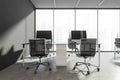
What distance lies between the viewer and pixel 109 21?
31.8 ft

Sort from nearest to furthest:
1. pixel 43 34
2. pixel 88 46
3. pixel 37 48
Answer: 1. pixel 88 46
2. pixel 37 48
3. pixel 43 34

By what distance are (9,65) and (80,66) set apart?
2.56m

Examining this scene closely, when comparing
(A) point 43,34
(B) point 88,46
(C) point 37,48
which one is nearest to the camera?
(B) point 88,46

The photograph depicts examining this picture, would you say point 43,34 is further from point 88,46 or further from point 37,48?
point 88,46

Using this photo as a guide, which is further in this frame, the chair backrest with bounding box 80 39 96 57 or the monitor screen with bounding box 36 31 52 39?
the monitor screen with bounding box 36 31 52 39

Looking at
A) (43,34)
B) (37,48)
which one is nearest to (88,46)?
(37,48)

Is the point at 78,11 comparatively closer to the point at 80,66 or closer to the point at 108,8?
the point at 108,8

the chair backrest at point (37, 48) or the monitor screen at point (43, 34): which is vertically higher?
the monitor screen at point (43, 34)

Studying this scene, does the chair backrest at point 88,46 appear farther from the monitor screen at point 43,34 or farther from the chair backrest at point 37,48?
the monitor screen at point 43,34

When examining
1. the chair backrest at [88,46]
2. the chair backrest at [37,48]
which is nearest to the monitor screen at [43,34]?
the chair backrest at [37,48]

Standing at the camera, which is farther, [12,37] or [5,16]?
[12,37]

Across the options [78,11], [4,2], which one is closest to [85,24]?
[78,11]

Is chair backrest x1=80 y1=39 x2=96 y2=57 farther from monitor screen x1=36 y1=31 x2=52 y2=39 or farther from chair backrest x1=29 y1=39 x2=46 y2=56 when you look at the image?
monitor screen x1=36 y1=31 x2=52 y2=39

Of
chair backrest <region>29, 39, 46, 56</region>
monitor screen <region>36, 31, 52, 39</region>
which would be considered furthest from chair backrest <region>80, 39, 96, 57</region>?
monitor screen <region>36, 31, 52, 39</region>
